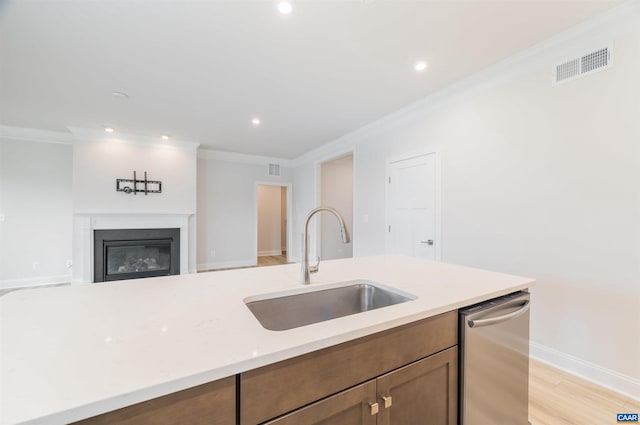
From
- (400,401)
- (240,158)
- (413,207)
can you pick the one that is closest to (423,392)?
(400,401)

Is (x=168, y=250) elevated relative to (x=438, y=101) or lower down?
lower down

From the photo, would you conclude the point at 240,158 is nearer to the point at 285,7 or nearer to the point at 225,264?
the point at 225,264

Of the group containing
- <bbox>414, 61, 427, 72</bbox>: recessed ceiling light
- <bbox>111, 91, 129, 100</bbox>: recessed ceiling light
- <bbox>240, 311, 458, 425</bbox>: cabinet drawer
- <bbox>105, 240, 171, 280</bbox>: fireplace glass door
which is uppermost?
<bbox>414, 61, 427, 72</bbox>: recessed ceiling light

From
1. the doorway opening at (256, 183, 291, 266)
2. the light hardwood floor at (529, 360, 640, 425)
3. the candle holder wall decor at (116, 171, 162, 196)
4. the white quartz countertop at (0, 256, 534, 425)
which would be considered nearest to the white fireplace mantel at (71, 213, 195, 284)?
the candle holder wall decor at (116, 171, 162, 196)

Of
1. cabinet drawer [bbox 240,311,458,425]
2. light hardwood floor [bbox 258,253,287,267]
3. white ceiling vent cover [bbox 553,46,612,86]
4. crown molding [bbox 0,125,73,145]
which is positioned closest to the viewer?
cabinet drawer [bbox 240,311,458,425]

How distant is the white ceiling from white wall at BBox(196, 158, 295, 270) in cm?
221

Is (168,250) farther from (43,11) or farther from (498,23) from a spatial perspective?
(498,23)

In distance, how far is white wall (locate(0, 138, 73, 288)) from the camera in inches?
163

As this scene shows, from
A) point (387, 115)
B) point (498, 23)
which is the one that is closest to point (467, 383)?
point (498, 23)

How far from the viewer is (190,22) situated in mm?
1883

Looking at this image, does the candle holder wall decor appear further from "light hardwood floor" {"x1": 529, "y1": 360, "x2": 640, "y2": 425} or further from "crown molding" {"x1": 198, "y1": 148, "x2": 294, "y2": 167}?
"light hardwood floor" {"x1": 529, "y1": 360, "x2": 640, "y2": 425}

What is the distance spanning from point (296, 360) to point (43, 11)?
2.78 m

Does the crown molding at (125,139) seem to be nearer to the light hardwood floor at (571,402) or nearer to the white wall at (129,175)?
the white wall at (129,175)

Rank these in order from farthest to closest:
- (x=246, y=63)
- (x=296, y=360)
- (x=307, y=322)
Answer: (x=246, y=63) < (x=307, y=322) < (x=296, y=360)
